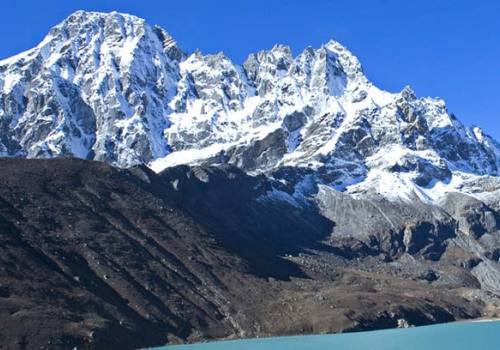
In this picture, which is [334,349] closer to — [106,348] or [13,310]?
[106,348]

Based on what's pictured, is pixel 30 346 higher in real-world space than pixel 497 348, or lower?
lower

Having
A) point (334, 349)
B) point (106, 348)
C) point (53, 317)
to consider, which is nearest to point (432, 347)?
point (334, 349)

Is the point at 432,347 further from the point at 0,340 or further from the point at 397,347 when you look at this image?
the point at 0,340

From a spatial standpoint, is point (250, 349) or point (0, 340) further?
point (250, 349)

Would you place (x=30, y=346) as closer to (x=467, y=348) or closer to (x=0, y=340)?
(x=0, y=340)

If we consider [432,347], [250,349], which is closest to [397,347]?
[432,347]

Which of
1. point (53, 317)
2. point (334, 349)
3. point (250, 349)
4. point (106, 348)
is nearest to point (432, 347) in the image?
point (334, 349)

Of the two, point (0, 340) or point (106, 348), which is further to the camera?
point (106, 348)
